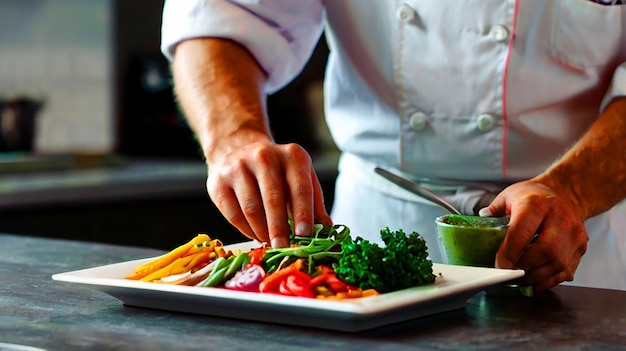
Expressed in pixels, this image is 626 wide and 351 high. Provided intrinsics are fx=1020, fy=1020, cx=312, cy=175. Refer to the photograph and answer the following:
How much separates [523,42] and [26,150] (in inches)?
93.6

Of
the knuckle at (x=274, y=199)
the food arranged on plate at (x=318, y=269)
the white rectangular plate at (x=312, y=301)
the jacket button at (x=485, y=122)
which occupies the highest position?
the jacket button at (x=485, y=122)

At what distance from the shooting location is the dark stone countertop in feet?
3.38

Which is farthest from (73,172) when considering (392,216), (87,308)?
(87,308)

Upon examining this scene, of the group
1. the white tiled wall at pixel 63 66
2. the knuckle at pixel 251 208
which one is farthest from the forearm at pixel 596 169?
the white tiled wall at pixel 63 66

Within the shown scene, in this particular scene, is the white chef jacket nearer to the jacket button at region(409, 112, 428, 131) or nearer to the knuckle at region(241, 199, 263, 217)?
the jacket button at region(409, 112, 428, 131)

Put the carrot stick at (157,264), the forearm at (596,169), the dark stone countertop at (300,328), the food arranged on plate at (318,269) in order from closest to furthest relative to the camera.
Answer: the dark stone countertop at (300,328), the food arranged on plate at (318,269), the carrot stick at (157,264), the forearm at (596,169)

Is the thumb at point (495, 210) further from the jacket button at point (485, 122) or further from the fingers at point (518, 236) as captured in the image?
the jacket button at point (485, 122)

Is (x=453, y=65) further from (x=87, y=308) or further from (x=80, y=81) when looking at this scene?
(x=80, y=81)

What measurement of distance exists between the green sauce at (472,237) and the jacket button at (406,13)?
0.58 meters

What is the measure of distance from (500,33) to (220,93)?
0.51 metres

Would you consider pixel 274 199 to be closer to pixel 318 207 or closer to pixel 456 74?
pixel 318 207

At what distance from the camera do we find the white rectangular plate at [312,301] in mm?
1060

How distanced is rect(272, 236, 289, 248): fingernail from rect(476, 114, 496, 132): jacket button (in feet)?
2.04

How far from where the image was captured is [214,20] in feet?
5.82
